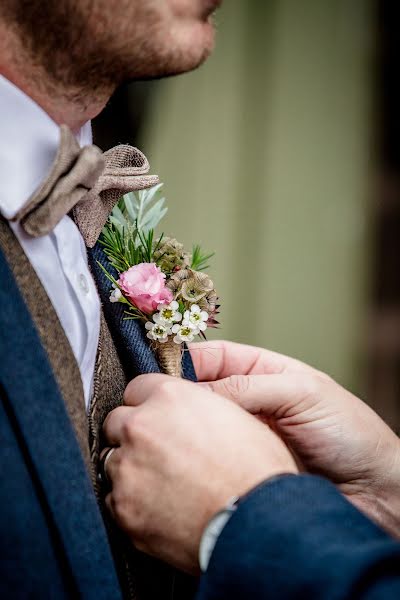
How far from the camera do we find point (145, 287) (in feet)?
2.60

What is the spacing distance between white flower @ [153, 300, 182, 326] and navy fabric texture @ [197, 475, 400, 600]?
259 mm

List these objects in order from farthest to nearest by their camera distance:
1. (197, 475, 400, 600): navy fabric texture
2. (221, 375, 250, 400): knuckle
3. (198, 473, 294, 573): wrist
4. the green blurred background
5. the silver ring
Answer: the green blurred background, (221, 375, 250, 400): knuckle, the silver ring, (198, 473, 294, 573): wrist, (197, 475, 400, 600): navy fabric texture

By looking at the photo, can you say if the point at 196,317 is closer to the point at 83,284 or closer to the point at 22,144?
the point at 83,284

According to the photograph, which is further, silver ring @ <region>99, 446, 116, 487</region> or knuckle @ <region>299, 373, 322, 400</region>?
knuckle @ <region>299, 373, 322, 400</region>

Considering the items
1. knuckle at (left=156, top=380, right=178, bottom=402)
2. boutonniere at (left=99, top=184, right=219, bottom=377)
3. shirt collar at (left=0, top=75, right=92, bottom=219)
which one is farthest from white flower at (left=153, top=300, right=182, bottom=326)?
shirt collar at (left=0, top=75, right=92, bottom=219)

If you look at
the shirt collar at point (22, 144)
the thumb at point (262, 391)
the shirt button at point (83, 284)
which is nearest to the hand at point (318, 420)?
the thumb at point (262, 391)

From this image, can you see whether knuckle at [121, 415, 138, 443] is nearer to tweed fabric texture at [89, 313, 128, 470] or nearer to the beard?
tweed fabric texture at [89, 313, 128, 470]

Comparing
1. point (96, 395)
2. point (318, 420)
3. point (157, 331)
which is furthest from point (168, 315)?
point (318, 420)

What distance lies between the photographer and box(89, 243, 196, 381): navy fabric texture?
2.67 ft

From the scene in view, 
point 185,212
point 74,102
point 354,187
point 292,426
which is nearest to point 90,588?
point 292,426

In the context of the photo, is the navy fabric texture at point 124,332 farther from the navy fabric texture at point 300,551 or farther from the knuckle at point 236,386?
the navy fabric texture at point 300,551

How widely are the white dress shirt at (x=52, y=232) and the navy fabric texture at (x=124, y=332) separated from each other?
7 cm

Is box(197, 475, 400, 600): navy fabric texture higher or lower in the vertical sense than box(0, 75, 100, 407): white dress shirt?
lower

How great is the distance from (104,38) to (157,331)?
1.08ft
